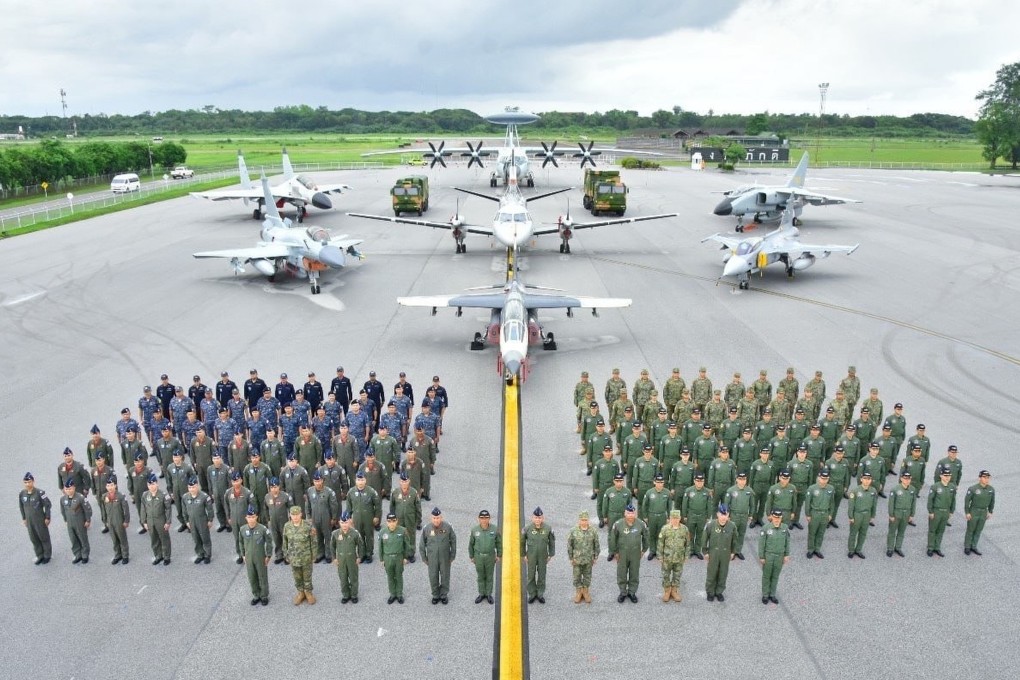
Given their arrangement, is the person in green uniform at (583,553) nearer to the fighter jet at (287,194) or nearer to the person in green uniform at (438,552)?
the person in green uniform at (438,552)

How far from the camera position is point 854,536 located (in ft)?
30.9

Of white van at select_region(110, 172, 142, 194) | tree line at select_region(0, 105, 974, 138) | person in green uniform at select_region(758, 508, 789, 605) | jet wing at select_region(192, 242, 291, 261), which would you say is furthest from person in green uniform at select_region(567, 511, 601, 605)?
tree line at select_region(0, 105, 974, 138)

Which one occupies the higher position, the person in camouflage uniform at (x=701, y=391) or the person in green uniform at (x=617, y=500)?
the person in camouflage uniform at (x=701, y=391)

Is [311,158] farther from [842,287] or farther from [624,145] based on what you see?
[842,287]

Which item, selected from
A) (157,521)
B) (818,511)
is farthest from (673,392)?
(157,521)

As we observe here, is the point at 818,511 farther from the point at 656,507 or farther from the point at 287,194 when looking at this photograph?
the point at 287,194

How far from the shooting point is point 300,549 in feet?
27.0

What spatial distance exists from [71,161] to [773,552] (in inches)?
2724

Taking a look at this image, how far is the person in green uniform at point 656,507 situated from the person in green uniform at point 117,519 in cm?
693

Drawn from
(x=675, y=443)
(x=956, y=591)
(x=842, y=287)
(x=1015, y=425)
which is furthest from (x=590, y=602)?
(x=842, y=287)

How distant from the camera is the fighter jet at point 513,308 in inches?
579

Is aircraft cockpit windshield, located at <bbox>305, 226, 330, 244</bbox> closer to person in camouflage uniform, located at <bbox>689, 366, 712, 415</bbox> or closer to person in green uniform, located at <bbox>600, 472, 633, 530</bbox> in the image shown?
person in camouflage uniform, located at <bbox>689, 366, 712, 415</bbox>

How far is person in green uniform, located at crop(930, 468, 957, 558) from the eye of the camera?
30.3 ft

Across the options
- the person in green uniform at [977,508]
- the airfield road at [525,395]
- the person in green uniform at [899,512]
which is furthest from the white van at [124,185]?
Result: the person in green uniform at [977,508]
